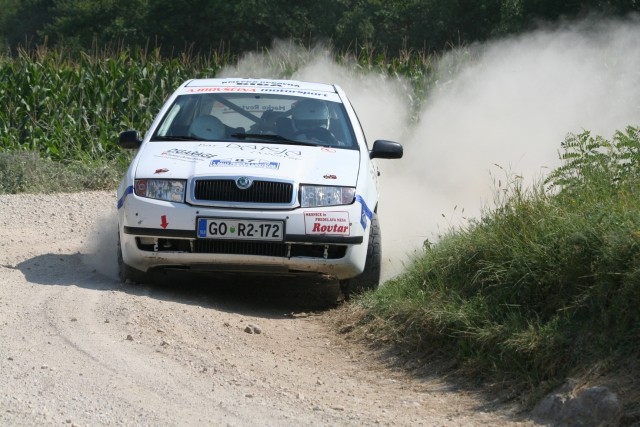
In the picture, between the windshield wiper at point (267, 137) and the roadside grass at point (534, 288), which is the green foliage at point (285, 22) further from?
the roadside grass at point (534, 288)

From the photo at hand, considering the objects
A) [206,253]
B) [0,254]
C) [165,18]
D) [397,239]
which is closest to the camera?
[206,253]

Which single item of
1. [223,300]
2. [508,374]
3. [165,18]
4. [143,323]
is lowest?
[165,18]

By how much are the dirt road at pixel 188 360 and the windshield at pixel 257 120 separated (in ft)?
4.16

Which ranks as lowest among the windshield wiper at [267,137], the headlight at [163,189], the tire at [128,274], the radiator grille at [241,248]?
the tire at [128,274]

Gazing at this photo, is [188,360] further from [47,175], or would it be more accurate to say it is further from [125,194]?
[47,175]

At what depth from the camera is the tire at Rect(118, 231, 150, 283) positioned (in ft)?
28.2

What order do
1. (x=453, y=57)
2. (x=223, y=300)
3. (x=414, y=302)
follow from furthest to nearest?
(x=453, y=57) → (x=223, y=300) → (x=414, y=302)

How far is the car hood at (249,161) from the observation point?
8297 mm

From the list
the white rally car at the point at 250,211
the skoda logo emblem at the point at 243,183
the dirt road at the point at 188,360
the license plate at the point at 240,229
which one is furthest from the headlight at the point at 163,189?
the dirt road at the point at 188,360

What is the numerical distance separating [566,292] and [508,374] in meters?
0.66

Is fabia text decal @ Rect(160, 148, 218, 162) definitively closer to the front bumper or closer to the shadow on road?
the front bumper

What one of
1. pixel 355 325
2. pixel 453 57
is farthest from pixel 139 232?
pixel 453 57

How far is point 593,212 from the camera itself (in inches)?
272

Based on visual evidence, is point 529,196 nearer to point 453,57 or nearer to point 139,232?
point 139,232
